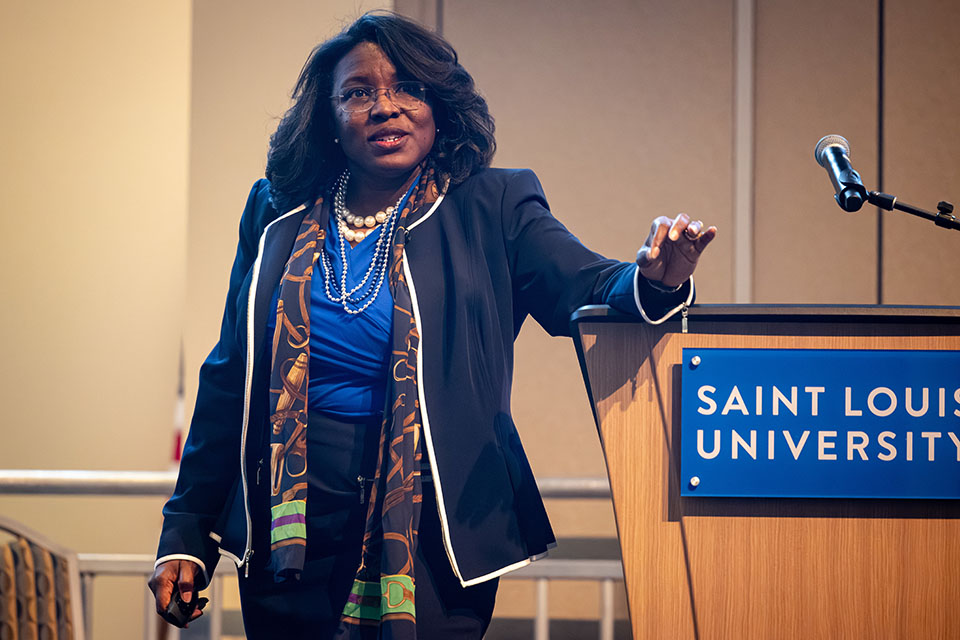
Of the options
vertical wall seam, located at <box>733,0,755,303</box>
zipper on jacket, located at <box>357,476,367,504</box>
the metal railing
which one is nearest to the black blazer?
zipper on jacket, located at <box>357,476,367,504</box>

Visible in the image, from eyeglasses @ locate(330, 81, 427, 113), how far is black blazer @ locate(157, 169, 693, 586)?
144mm

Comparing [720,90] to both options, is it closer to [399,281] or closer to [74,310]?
[399,281]

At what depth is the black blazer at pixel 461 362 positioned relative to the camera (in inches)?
44.8

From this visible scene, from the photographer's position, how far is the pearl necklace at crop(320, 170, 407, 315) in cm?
121

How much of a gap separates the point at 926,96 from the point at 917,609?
238 centimetres

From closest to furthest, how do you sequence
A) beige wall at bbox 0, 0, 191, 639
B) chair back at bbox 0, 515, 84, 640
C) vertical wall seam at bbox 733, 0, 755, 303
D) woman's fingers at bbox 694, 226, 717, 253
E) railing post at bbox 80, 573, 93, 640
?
woman's fingers at bbox 694, 226, 717, 253 < chair back at bbox 0, 515, 84, 640 < railing post at bbox 80, 573, 93, 640 < vertical wall seam at bbox 733, 0, 755, 303 < beige wall at bbox 0, 0, 191, 639

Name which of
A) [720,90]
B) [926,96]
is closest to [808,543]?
[720,90]

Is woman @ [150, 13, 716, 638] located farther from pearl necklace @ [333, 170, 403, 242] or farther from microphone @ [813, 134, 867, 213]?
microphone @ [813, 134, 867, 213]

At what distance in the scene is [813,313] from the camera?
40.5 inches

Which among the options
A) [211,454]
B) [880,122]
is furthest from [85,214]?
[880,122]

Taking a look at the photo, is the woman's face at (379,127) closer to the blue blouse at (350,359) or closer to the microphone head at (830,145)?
the blue blouse at (350,359)

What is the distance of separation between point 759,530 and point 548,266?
437 mm

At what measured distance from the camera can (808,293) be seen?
9.52 ft

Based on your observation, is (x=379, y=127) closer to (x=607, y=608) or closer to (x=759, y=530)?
(x=759, y=530)
